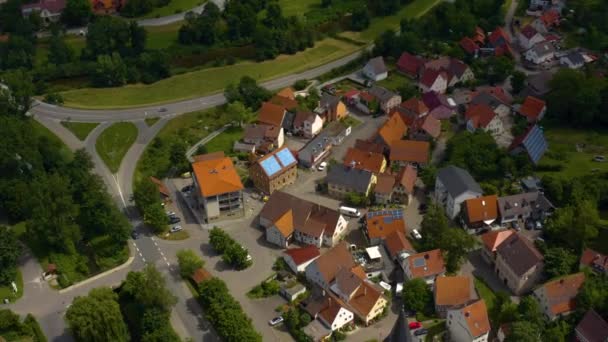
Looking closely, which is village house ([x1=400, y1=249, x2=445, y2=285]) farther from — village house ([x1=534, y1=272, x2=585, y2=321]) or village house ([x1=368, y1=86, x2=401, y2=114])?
village house ([x1=368, y1=86, x2=401, y2=114])

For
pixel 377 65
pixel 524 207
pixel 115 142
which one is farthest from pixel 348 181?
pixel 377 65

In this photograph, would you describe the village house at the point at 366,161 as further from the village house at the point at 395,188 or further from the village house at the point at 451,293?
the village house at the point at 451,293

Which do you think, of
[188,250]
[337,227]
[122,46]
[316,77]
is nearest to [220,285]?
[188,250]

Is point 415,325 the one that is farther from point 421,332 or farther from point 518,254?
point 518,254

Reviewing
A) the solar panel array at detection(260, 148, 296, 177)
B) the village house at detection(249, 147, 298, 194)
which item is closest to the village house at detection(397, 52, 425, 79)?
the village house at detection(249, 147, 298, 194)

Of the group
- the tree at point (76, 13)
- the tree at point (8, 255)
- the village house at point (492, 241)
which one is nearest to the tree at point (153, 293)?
the tree at point (8, 255)

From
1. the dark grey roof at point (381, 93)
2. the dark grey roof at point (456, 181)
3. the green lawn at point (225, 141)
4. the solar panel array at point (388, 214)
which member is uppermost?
the dark grey roof at point (456, 181)
